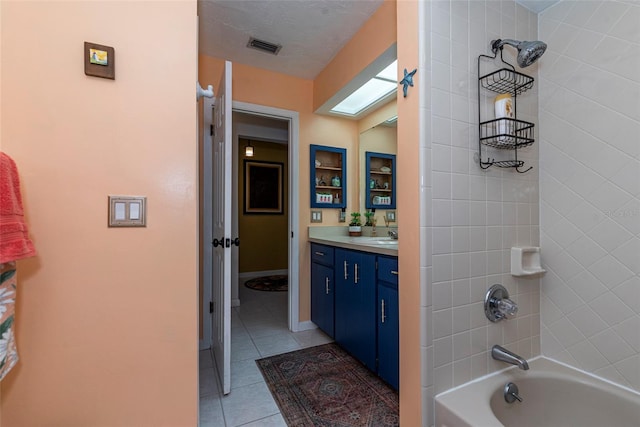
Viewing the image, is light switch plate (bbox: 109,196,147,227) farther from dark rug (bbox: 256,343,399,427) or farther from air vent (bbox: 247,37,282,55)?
air vent (bbox: 247,37,282,55)

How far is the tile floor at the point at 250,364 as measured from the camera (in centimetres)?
149

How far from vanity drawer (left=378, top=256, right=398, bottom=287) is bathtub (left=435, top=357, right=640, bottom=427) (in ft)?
1.94

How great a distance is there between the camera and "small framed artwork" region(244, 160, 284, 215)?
4930mm

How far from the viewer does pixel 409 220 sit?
1.19 metres

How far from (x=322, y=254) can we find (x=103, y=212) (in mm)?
1733

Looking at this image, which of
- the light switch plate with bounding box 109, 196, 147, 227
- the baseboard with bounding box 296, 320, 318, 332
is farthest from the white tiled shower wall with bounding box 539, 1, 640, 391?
the light switch plate with bounding box 109, 196, 147, 227

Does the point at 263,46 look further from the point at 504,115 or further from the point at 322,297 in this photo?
the point at 322,297

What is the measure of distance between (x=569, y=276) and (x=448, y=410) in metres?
0.92

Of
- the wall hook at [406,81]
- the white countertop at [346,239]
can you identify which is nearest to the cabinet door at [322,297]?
the white countertop at [346,239]

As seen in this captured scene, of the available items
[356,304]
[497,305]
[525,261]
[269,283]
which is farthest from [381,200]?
[269,283]

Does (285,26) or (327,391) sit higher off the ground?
(285,26)

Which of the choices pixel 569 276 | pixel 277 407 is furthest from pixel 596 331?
pixel 277 407

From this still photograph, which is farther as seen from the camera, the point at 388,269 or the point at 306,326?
the point at 306,326

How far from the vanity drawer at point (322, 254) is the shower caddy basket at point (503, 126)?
1.38m
